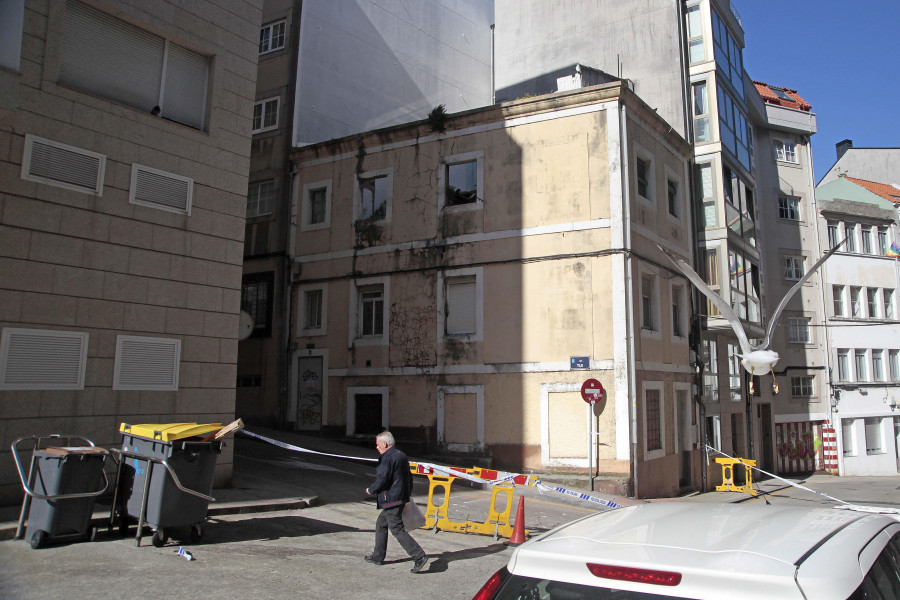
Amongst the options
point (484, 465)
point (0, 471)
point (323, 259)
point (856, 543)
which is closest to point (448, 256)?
point (323, 259)

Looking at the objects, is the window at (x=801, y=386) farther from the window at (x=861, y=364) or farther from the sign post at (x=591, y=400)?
the sign post at (x=591, y=400)

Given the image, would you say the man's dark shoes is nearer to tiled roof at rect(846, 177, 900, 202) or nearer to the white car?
the white car

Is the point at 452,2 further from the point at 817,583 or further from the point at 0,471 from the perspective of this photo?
the point at 817,583

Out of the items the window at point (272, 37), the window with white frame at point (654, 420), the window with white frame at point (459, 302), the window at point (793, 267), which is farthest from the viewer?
the window at point (793, 267)

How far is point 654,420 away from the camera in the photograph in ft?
56.7

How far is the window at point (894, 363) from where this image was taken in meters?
32.8

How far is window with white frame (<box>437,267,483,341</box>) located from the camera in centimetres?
1816

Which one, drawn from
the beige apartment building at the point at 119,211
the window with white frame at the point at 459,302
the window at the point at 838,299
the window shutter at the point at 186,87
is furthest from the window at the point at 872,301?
the window shutter at the point at 186,87

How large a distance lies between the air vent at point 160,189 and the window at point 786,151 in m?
30.8

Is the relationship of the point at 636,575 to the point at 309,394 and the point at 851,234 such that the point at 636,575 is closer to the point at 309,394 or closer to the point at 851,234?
the point at 309,394

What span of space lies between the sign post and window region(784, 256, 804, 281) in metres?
21.1

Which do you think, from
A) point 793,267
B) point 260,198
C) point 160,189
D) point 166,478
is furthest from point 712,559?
point 793,267

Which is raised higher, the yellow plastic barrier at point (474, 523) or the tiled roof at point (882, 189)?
the tiled roof at point (882, 189)

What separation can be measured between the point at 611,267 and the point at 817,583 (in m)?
14.8
